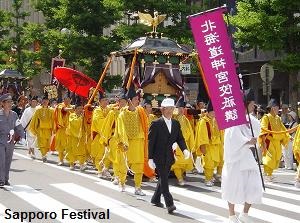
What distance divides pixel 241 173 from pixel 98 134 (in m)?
6.12

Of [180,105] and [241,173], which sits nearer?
[241,173]

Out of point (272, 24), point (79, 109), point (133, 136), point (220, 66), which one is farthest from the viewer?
point (272, 24)

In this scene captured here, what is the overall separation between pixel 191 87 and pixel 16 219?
2553cm

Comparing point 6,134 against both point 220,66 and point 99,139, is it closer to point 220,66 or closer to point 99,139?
point 99,139

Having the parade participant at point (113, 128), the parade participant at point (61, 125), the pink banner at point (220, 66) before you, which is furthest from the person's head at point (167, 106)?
the parade participant at point (61, 125)

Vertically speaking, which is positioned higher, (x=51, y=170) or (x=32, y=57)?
(x=32, y=57)

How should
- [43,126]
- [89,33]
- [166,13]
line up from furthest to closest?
[89,33]
[166,13]
[43,126]

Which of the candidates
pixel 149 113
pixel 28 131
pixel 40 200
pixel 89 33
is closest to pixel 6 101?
pixel 40 200

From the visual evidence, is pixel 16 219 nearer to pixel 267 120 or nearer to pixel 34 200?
pixel 34 200

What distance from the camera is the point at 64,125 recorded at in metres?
15.2

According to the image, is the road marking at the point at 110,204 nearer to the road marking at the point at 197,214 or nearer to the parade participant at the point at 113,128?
the road marking at the point at 197,214

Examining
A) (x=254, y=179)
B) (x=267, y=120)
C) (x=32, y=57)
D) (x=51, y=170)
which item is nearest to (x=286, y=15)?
(x=267, y=120)

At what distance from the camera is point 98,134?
13.1 m

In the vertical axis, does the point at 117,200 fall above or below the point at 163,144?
below
